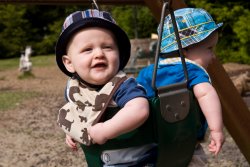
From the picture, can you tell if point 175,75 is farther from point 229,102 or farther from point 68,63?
point 229,102

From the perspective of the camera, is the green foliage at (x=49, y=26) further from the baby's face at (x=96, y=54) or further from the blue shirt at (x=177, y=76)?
the baby's face at (x=96, y=54)

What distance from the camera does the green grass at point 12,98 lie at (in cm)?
867

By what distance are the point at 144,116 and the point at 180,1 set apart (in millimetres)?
1375

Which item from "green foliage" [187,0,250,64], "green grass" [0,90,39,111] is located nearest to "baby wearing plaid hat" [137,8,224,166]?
"green grass" [0,90,39,111]

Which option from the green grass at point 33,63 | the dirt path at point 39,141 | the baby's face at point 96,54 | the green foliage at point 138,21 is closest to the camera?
the baby's face at point 96,54

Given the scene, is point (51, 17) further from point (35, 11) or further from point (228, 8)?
point (228, 8)

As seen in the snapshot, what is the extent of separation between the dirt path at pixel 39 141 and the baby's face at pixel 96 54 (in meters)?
3.36

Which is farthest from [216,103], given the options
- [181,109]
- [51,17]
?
[51,17]

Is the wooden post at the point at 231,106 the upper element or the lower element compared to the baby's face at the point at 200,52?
lower

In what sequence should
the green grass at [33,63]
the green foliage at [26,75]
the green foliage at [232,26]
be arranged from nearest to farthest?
the green foliage at [232,26] < the green foliage at [26,75] < the green grass at [33,63]

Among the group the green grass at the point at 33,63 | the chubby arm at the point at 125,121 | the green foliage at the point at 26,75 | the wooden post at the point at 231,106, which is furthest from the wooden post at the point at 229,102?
the green grass at the point at 33,63

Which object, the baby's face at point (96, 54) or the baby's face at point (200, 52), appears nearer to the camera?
the baby's face at point (96, 54)

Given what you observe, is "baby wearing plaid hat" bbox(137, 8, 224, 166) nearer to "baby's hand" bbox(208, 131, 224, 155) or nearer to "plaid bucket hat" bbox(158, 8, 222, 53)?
"plaid bucket hat" bbox(158, 8, 222, 53)

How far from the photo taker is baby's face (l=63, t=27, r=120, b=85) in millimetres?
1637
